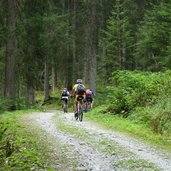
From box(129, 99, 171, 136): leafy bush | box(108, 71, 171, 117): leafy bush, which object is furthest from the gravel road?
box(108, 71, 171, 117): leafy bush

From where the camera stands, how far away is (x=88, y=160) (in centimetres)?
780

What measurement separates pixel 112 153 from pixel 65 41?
92.1 ft

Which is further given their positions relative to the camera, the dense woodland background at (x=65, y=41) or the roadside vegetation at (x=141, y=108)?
the dense woodland background at (x=65, y=41)

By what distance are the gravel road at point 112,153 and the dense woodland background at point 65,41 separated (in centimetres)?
690

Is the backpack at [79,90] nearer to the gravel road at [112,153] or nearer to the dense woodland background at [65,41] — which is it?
the dense woodland background at [65,41]

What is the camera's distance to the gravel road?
7352 mm

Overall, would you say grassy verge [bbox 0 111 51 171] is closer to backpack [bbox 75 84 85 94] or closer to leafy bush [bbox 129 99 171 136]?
leafy bush [bbox 129 99 171 136]

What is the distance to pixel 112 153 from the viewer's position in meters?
8.57

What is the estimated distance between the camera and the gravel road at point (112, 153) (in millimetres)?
7352

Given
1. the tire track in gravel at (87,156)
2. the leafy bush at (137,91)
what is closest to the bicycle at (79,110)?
the leafy bush at (137,91)

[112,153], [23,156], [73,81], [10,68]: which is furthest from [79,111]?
[73,81]

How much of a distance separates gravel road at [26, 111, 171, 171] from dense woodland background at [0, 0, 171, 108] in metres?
6.90

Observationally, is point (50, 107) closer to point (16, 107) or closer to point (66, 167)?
point (16, 107)

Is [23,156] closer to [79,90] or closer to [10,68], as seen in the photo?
[79,90]
